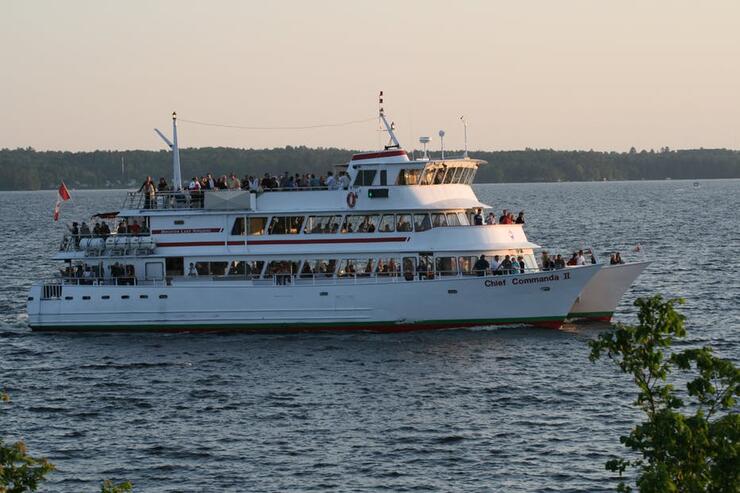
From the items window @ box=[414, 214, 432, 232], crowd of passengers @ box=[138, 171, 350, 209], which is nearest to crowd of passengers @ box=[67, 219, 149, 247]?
crowd of passengers @ box=[138, 171, 350, 209]

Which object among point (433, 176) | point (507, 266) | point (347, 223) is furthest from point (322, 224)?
point (507, 266)

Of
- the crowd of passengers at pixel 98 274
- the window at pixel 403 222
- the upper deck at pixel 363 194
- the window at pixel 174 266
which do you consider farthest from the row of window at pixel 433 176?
the crowd of passengers at pixel 98 274

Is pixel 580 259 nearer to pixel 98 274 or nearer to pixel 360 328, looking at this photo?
pixel 360 328

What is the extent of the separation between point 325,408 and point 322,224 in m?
12.6

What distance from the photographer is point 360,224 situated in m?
44.1

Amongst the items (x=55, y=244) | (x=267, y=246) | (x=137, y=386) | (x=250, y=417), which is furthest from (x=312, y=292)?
(x=55, y=244)

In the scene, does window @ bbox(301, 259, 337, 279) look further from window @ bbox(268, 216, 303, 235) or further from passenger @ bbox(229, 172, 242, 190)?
passenger @ bbox(229, 172, 242, 190)

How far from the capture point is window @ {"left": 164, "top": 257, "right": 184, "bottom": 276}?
44781 millimetres

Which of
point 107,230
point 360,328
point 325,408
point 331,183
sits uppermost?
point 331,183

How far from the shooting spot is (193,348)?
138 feet

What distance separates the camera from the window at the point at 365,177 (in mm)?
44156

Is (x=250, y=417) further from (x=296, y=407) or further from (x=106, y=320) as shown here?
(x=106, y=320)

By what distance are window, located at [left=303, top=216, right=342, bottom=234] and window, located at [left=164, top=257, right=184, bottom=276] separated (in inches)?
190

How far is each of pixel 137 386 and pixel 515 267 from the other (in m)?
14.2
